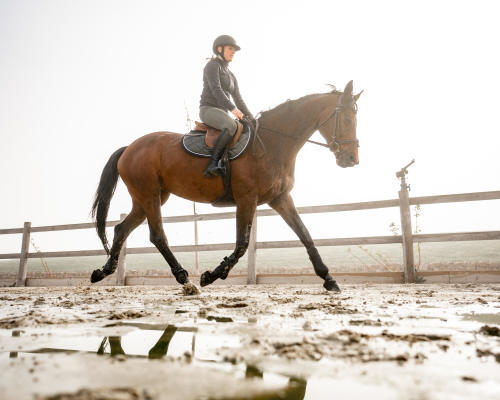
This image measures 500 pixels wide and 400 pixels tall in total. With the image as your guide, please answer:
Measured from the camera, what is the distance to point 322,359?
4.21 feet

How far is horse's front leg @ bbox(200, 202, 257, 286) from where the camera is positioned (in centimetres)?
407

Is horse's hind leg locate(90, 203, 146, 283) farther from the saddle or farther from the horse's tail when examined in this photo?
the saddle

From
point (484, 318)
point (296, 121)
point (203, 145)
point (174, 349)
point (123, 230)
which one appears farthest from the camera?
point (123, 230)

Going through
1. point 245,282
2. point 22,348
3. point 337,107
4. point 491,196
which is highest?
point 337,107

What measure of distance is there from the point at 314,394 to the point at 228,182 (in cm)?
339

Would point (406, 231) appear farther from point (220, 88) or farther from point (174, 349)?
point (174, 349)

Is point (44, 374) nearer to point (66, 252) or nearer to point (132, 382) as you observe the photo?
point (132, 382)

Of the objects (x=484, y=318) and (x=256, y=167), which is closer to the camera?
(x=484, y=318)

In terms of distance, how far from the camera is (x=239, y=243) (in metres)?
4.13

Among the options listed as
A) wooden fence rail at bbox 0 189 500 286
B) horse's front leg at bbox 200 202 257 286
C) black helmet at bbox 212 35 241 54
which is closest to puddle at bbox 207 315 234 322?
horse's front leg at bbox 200 202 257 286

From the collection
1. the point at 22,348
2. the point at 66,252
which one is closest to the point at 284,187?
the point at 22,348

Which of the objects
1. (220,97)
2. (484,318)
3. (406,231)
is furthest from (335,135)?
(406,231)

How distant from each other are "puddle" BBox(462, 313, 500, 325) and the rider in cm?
275

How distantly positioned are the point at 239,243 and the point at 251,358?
286 centimetres
